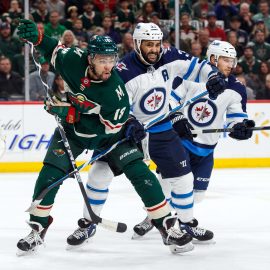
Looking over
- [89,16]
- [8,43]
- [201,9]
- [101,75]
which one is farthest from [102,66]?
[201,9]

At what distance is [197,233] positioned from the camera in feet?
14.1

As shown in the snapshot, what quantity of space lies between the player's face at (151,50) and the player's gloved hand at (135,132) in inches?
14.4

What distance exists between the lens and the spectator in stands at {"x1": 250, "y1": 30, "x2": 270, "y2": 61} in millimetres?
8695

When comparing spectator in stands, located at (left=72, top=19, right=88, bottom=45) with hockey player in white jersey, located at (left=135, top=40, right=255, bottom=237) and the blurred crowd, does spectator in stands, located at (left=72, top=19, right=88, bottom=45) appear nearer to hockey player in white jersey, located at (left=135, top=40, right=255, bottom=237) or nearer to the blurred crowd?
the blurred crowd

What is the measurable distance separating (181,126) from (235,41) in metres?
4.45

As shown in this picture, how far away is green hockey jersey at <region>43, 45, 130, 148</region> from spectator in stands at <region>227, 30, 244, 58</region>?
498cm

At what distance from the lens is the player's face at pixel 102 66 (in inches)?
149

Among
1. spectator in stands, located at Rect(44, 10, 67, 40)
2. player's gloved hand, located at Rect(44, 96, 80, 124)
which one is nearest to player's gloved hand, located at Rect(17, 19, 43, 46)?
player's gloved hand, located at Rect(44, 96, 80, 124)

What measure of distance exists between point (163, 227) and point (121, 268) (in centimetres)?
34

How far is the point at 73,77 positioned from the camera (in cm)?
385

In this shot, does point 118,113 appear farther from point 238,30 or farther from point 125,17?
point 238,30

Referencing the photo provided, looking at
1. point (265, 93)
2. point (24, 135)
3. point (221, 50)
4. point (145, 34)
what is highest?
point (145, 34)

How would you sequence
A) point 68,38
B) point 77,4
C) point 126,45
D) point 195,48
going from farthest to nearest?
point 77,4 → point 195,48 → point 126,45 → point 68,38

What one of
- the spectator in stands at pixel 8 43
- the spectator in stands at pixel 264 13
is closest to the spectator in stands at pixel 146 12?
the spectator in stands at pixel 264 13
